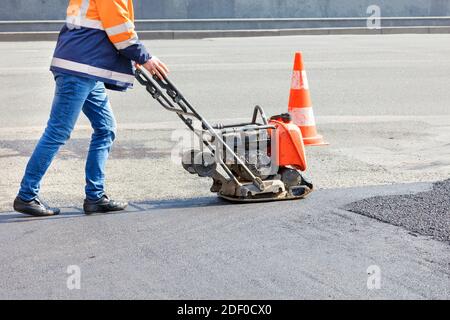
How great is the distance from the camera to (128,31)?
554 cm

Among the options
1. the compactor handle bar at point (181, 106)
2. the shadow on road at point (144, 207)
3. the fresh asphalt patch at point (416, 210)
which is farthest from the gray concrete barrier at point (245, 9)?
the fresh asphalt patch at point (416, 210)

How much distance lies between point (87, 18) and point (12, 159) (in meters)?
2.59

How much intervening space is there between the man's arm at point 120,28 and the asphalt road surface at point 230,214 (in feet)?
3.37

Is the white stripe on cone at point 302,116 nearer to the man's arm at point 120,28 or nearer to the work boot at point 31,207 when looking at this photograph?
the man's arm at point 120,28

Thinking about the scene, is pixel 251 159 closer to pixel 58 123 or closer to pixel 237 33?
pixel 58 123

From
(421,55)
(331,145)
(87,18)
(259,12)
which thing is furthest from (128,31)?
(259,12)

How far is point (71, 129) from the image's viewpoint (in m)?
5.78

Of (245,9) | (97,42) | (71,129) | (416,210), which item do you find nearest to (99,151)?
(71,129)

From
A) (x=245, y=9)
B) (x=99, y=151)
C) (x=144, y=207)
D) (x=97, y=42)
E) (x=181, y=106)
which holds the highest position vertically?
(x=97, y=42)

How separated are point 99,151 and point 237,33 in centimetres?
1814

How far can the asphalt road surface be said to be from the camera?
4492mm

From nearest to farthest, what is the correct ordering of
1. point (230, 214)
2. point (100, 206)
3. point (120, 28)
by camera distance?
point (120, 28) → point (230, 214) → point (100, 206)

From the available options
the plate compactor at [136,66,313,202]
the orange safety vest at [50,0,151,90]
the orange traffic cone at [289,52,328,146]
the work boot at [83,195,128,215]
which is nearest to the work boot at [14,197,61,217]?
the work boot at [83,195,128,215]

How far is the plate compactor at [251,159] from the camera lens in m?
6.02
